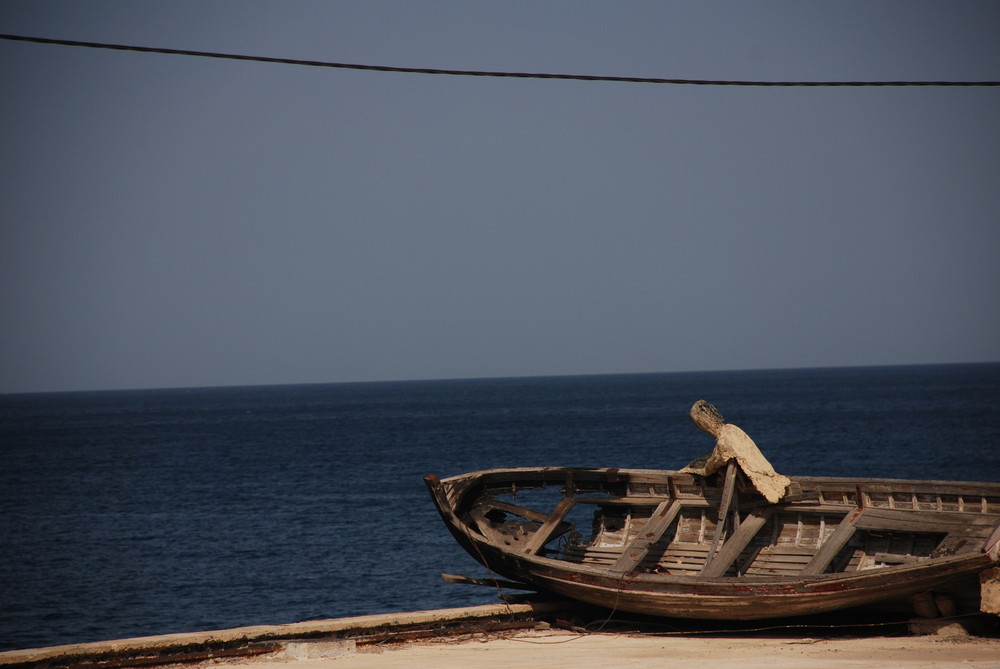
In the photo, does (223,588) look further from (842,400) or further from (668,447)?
(842,400)

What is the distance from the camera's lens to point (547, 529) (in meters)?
13.9

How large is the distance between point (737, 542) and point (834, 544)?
1.16 meters

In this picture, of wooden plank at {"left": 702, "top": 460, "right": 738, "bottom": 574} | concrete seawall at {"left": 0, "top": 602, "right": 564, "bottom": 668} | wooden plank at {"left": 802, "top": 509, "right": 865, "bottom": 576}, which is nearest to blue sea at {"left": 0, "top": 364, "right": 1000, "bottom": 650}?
concrete seawall at {"left": 0, "top": 602, "right": 564, "bottom": 668}

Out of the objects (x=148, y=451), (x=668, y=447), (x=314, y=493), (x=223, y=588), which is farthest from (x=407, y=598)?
(x=148, y=451)

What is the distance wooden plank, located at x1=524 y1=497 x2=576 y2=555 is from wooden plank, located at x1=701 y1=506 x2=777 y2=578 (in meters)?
2.48

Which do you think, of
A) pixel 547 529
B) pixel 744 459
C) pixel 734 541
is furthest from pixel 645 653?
pixel 547 529

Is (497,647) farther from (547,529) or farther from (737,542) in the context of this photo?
(737,542)

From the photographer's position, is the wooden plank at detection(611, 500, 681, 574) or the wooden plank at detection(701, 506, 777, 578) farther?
the wooden plank at detection(611, 500, 681, 574)

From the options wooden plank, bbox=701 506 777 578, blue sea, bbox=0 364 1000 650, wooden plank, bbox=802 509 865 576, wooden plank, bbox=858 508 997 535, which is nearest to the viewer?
wooden plank, bbox=858 508 997 535

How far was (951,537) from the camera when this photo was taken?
10750 mm

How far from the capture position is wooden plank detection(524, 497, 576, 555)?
13.5 metres

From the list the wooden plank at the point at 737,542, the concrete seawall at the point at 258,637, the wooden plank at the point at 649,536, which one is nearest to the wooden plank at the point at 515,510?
the wooden plank at the point at 649,536

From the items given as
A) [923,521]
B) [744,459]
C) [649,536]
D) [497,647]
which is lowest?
[497,647]

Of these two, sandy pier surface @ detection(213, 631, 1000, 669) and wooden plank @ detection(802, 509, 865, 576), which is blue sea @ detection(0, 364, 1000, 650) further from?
wooden plank @ detection(802, 509, 865, 576)
